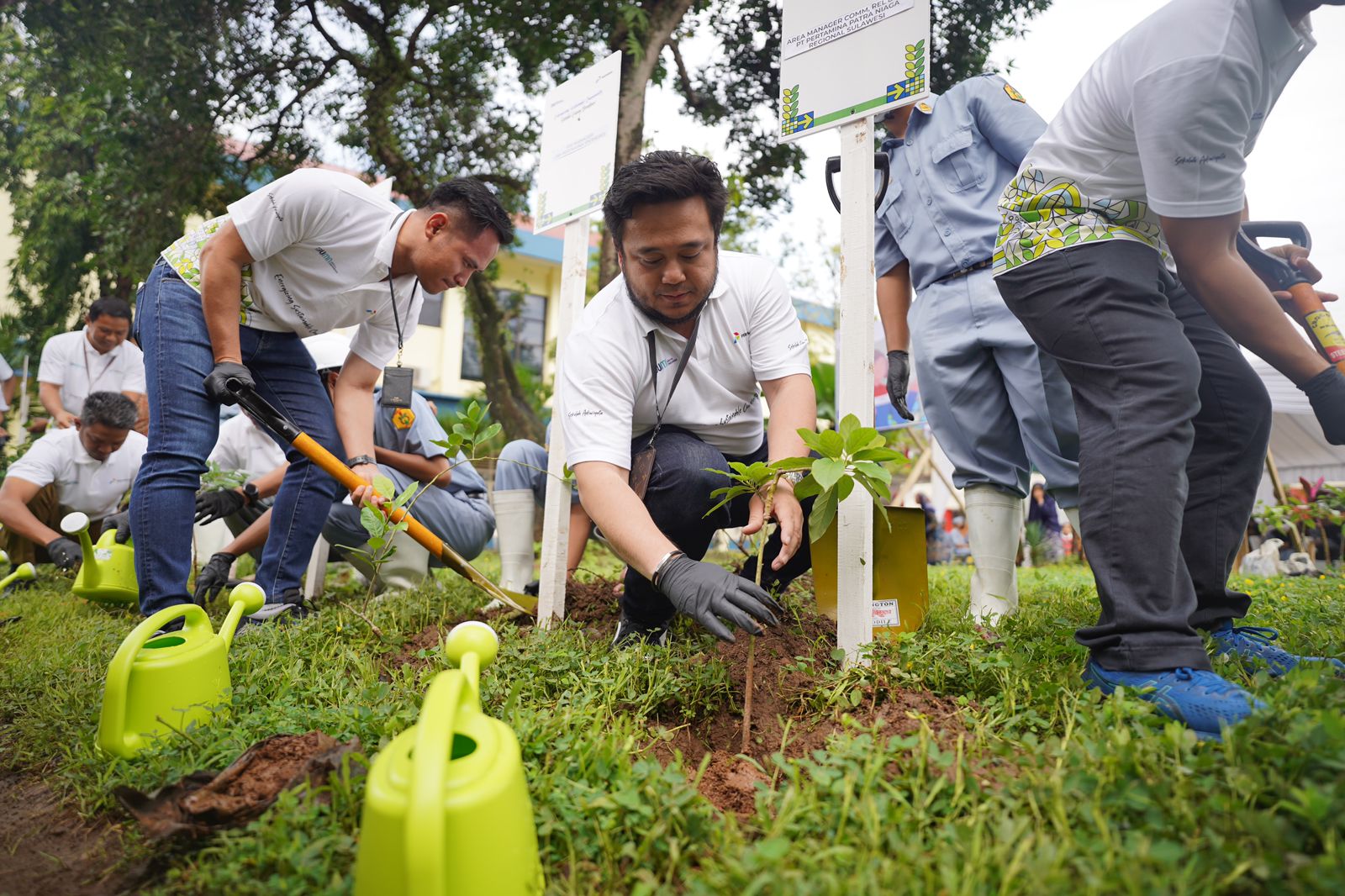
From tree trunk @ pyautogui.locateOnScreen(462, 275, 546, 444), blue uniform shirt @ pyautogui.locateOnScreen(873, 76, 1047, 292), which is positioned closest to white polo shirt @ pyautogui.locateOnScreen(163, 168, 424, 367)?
blue uniform shirt @ pyautogui.locateOnScreen(873, 76, 1047, 292)

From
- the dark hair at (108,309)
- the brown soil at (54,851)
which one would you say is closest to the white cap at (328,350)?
the dark hair at (108,309)

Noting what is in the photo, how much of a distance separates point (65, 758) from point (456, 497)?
2267 mm

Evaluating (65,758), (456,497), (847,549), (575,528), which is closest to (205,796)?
(65,758)

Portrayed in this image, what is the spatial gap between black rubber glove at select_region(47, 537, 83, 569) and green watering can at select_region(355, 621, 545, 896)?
4.41 m

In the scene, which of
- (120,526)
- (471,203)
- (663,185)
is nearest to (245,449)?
(120,526)

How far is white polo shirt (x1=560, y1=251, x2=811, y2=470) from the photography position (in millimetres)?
2139

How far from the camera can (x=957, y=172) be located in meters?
2.71

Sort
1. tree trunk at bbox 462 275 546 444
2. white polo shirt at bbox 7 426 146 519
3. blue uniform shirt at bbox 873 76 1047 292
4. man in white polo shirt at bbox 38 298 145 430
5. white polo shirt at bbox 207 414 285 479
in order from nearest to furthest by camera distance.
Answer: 1. blue uniform shirt at bbox 873 76 1047 292
2. white polo shirt at bbox 207 414 285 479
3. white polo shirt at bbox 7 426 146 519
4. man in white polo shirt at bbox 38 298 145 430
5. tree trunk at bbox 462 275 546 444

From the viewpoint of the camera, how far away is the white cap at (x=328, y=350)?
395cm

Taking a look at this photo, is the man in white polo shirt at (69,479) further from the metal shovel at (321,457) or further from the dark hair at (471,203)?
the dark hair at (471,203)

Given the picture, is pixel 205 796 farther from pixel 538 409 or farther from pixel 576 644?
pixel 538 409

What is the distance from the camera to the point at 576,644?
88.3 inches

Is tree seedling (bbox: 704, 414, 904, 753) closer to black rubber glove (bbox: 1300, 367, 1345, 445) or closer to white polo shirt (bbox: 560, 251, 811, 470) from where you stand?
white polo shirt (bbox: 560, 251, 811, 470)

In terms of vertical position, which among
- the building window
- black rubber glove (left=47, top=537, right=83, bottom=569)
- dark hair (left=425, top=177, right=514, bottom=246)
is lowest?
black rubber glove (left=47, top=537, right=83, bottom=569)
